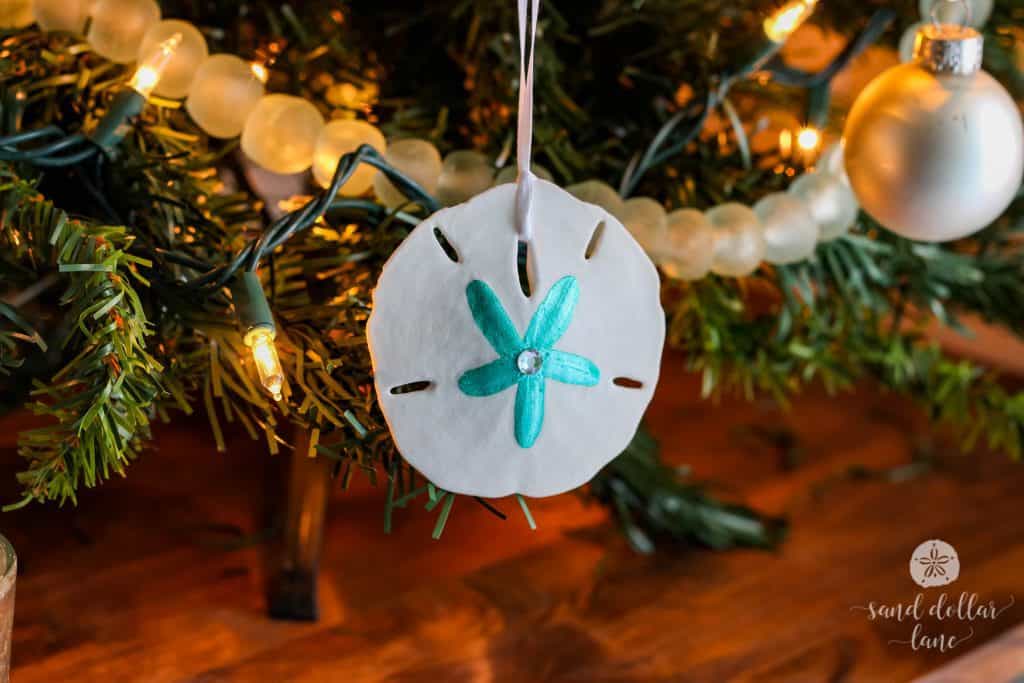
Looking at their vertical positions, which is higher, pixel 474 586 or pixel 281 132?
pixel 281 132

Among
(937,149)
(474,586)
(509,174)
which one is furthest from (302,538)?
(937,149)

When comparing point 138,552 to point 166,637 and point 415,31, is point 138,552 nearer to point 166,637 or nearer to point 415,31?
point 166,637

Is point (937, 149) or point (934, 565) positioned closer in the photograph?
point (937, 149)

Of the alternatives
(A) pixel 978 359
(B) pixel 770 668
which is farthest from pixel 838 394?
(B) pixel 770 668

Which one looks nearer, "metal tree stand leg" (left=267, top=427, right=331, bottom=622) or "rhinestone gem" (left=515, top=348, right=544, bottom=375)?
"rhinestone gem" (left=515, top=348, right=544, bottom=375)

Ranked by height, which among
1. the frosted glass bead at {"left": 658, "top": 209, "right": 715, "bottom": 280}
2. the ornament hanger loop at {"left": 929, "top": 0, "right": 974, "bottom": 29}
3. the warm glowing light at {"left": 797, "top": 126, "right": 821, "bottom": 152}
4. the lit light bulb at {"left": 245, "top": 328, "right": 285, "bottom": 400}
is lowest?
the lit light bulb at {"left": 245, "top": 328, "right": 285, "bottom": 400}

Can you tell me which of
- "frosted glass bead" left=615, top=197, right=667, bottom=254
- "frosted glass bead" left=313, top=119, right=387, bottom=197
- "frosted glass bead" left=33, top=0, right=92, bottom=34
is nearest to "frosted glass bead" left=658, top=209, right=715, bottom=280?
"frosted glass bead" left=615, top=197, right=667, bottom=254

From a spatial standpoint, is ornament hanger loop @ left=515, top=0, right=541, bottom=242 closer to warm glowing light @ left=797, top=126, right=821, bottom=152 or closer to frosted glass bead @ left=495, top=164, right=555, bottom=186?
frosted glass bead @ left=495, top=164, right=555, bottom=186

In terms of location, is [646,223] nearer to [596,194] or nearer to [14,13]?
[596,194]
